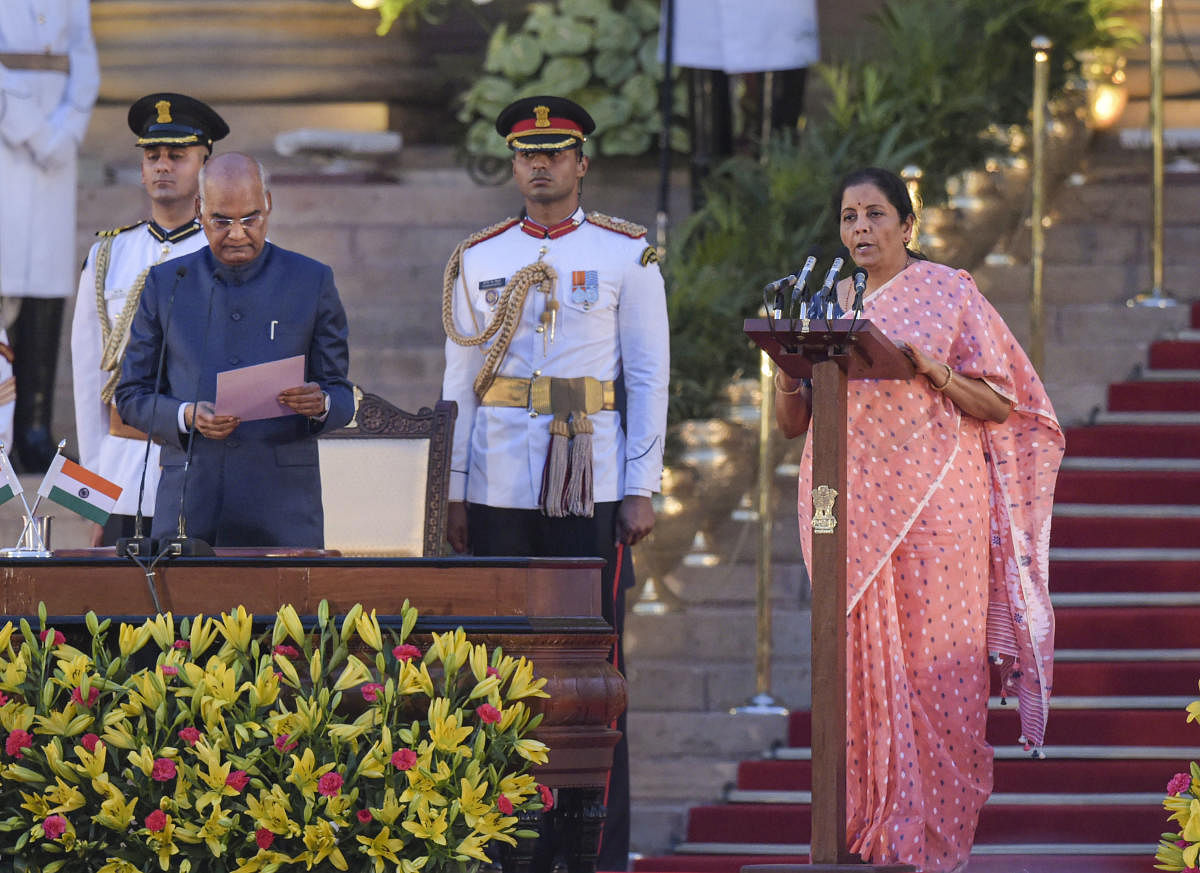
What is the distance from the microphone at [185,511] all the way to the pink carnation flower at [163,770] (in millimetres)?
396

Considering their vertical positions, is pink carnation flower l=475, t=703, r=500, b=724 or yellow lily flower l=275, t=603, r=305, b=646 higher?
yellow lily flower l=275, t=603, r=305, b=646

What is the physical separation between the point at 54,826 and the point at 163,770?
0.22 m

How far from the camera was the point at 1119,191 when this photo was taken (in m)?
9.58

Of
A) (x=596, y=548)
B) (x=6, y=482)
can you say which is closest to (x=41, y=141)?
(x=596, y=548)

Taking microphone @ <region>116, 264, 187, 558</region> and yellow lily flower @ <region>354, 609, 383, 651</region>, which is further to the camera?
microphone @ <region>116, 264, 187, 558</region>

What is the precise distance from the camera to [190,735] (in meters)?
4.35

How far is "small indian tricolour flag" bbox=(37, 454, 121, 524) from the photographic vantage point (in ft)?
16.0

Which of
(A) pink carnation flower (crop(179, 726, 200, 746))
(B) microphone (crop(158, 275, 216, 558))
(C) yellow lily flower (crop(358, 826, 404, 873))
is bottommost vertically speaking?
(C) yellow lily flower (crop(358, 826, 404, 873))

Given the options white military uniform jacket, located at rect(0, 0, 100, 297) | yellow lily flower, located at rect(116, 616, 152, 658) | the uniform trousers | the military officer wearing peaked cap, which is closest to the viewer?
yellow lily flower, located at rect(116, 616, 152, 658)

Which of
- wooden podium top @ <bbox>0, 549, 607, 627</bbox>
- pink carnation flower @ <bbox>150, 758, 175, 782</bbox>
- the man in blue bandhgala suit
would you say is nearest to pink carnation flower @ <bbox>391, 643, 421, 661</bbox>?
wooden podium top @ <bbox>0, 549, 607, 627</bbox>

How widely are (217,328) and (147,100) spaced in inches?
44.5

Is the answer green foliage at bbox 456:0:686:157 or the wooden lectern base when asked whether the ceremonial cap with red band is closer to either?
the wooden lectern base

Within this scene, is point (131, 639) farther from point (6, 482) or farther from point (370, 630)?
point (6, 482)

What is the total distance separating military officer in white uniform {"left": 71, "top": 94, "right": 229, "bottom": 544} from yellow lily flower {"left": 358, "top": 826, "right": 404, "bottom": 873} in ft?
6.30
